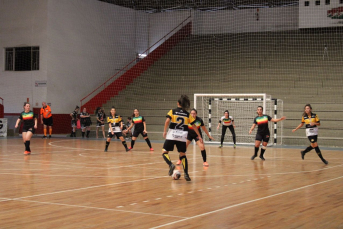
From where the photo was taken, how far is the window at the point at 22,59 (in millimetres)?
29297

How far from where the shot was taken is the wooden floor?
247 inches

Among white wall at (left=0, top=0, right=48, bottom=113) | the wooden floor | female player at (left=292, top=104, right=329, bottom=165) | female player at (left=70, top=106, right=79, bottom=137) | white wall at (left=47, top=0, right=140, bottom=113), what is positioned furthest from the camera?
white wall at (left=47, top=0, right=140, bottom=113)

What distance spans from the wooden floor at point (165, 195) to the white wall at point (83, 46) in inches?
640

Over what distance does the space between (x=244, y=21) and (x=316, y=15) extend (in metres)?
5.20

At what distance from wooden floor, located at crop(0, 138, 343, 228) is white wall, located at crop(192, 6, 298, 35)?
805 inches

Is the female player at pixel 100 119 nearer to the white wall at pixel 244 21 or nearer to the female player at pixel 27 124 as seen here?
the female player at pixel 27 124

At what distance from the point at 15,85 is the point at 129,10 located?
978 centimetres

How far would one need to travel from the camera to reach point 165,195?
834 cm

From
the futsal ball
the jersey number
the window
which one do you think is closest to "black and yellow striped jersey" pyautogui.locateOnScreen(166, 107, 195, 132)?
the jersey number

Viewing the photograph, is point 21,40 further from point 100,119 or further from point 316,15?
point 316,15

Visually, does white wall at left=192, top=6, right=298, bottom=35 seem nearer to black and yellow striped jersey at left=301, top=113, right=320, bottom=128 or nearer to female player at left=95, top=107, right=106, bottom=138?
female player at left=95, top=107, right=106, bottom=138

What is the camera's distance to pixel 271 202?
25.2 feet

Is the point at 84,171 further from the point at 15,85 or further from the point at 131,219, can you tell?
the point at 15,85

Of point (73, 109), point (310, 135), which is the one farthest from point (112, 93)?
point (310, 135)
